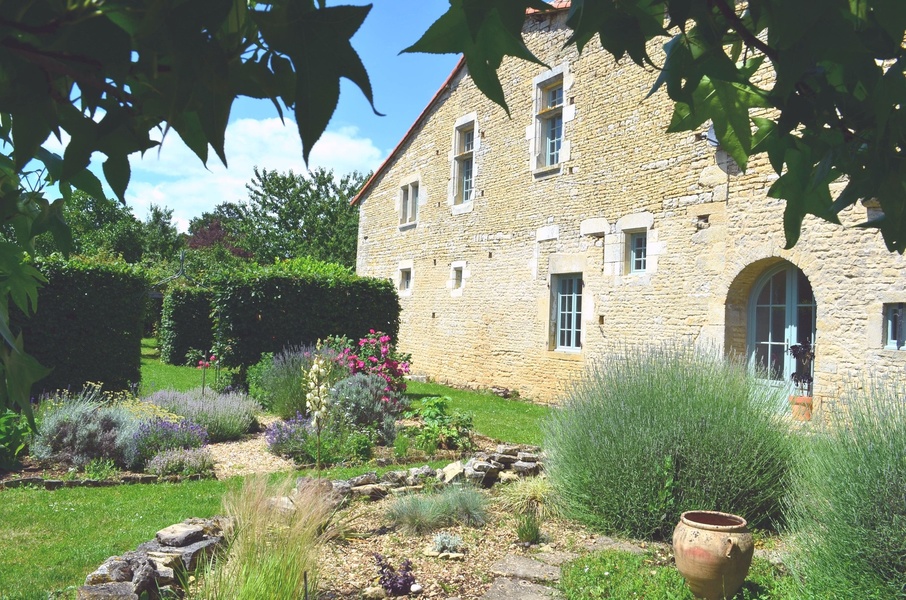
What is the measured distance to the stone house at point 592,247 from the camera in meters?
8.02

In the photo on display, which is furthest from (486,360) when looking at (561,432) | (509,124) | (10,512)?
(10,512)

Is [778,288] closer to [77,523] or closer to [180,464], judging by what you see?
[180,464]

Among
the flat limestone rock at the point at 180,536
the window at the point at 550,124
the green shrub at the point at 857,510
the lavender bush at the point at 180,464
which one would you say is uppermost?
the window at the point at 550,124

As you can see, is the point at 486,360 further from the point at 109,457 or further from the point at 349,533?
the point at 349,533

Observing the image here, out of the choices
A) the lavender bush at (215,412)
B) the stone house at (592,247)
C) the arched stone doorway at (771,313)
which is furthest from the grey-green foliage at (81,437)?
the arched stone doorway at (771,313)

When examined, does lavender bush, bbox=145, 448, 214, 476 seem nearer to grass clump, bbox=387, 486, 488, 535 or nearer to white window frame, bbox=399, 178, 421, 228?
grass clump, bbox=387, 486, 488, 535

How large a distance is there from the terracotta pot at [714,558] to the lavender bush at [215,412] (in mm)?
6149

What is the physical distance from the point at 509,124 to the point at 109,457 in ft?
32.1

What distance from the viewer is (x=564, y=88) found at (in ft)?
39.9

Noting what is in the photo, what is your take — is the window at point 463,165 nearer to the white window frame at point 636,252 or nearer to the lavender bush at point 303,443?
the white window frame at point 636,252

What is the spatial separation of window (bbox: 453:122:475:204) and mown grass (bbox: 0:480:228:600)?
10.2 m

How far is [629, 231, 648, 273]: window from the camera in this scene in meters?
10.7

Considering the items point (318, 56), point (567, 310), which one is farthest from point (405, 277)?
point (318, 56)

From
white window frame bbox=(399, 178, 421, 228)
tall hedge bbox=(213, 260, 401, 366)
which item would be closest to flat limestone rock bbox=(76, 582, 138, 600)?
tall hedge bbox=(213, 260, 401, 366)
